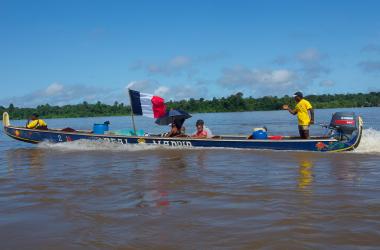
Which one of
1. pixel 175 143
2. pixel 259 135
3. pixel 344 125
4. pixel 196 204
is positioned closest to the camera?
pixel 196 204

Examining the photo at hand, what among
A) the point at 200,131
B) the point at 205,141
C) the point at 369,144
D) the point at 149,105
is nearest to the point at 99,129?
the point at 149,105

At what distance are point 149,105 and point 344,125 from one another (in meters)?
6.61

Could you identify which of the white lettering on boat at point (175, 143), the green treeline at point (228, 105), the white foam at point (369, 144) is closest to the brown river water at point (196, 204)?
the white foam at point (369, 144)

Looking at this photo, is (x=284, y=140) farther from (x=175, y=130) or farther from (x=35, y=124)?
(x=35, y=124)

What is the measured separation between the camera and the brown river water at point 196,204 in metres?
4.36

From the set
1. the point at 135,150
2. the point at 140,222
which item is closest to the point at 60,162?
the point at 135,150

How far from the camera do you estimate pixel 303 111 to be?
475 inches

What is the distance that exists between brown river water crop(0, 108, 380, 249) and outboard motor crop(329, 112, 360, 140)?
1254mm

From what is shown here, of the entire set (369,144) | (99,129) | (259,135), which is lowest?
(369,144)

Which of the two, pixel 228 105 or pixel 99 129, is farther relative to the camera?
pixel 228 105

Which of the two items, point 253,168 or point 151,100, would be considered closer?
point 253,168

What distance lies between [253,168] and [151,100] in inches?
261

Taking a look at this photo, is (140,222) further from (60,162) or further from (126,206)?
(60,162)

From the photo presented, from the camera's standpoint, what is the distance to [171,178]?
8234 millimetres
